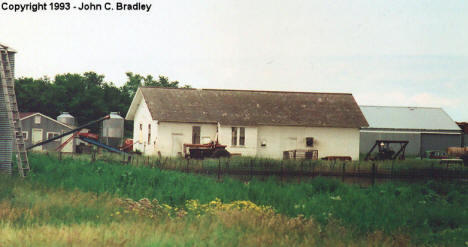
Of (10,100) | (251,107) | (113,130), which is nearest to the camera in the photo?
(10,100)

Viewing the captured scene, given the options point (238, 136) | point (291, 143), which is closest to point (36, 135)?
point (238, 136)

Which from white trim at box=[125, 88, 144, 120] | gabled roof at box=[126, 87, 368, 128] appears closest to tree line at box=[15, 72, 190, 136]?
white trim at box=[125, 88, 144, 120]

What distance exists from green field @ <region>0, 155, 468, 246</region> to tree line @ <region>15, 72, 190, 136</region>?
5419cm

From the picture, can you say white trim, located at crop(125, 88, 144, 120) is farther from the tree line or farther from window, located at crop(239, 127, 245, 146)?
the tree line

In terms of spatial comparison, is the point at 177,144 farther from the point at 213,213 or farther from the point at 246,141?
the point at 213,213

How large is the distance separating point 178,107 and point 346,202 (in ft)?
103

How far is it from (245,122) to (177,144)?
521 cm

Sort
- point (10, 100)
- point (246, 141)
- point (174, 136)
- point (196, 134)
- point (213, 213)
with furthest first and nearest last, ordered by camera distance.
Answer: point (246, 141), point (196, 134), point (174, 136), point (10, 100), point (213, 213)

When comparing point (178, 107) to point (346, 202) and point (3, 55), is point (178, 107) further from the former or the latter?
point (346, 202)

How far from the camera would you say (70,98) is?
75500mm

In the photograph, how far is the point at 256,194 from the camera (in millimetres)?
17266

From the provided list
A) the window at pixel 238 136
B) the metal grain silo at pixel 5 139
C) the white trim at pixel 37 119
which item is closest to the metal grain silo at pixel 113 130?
the white trim at pixel 37 119

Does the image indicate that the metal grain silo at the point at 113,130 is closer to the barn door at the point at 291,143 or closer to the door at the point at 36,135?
the door at the point at 36,135

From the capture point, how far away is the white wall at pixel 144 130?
150 ft
